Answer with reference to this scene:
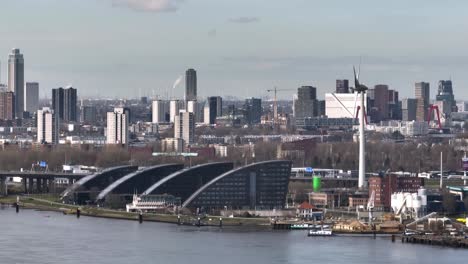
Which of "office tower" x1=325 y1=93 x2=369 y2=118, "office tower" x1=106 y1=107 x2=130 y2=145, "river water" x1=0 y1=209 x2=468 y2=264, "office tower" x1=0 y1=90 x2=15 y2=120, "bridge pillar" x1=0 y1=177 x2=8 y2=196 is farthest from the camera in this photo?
"office tower" x1=0 y1=90 x2=15 y2=120

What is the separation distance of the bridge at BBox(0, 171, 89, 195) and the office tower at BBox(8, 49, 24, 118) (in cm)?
5311

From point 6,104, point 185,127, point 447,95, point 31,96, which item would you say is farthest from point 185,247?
point 447,95

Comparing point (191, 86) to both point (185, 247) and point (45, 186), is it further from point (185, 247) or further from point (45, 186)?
point (185, 247)

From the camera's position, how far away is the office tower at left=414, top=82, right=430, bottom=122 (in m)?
102

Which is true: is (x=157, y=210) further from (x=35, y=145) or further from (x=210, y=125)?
(x=210, y=125)

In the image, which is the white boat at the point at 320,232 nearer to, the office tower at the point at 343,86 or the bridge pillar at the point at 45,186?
the bridge pillar at the point at 45,186

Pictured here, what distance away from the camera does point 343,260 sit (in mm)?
31578

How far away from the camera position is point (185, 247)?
3353 centimetres

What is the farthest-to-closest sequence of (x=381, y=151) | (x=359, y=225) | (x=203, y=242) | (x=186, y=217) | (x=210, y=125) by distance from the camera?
1. (x=210, y=125)
2. (x=381, y=151)
3. (x=186, y=217)
4. (x=359, y=225)
5. (x=203, y=242)

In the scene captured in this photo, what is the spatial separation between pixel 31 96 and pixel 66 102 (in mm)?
13718

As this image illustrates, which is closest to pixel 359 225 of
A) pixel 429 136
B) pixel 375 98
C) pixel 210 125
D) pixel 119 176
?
pixel 119 176

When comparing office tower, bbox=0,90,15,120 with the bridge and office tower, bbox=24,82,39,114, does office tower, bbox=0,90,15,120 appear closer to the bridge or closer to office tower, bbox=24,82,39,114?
office tower, bbox=24,82,39,114

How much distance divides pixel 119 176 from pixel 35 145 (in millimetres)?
19961

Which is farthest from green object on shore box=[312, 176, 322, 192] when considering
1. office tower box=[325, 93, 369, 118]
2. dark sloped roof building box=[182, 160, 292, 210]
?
office tower box=[325, 93, 369, 118]
